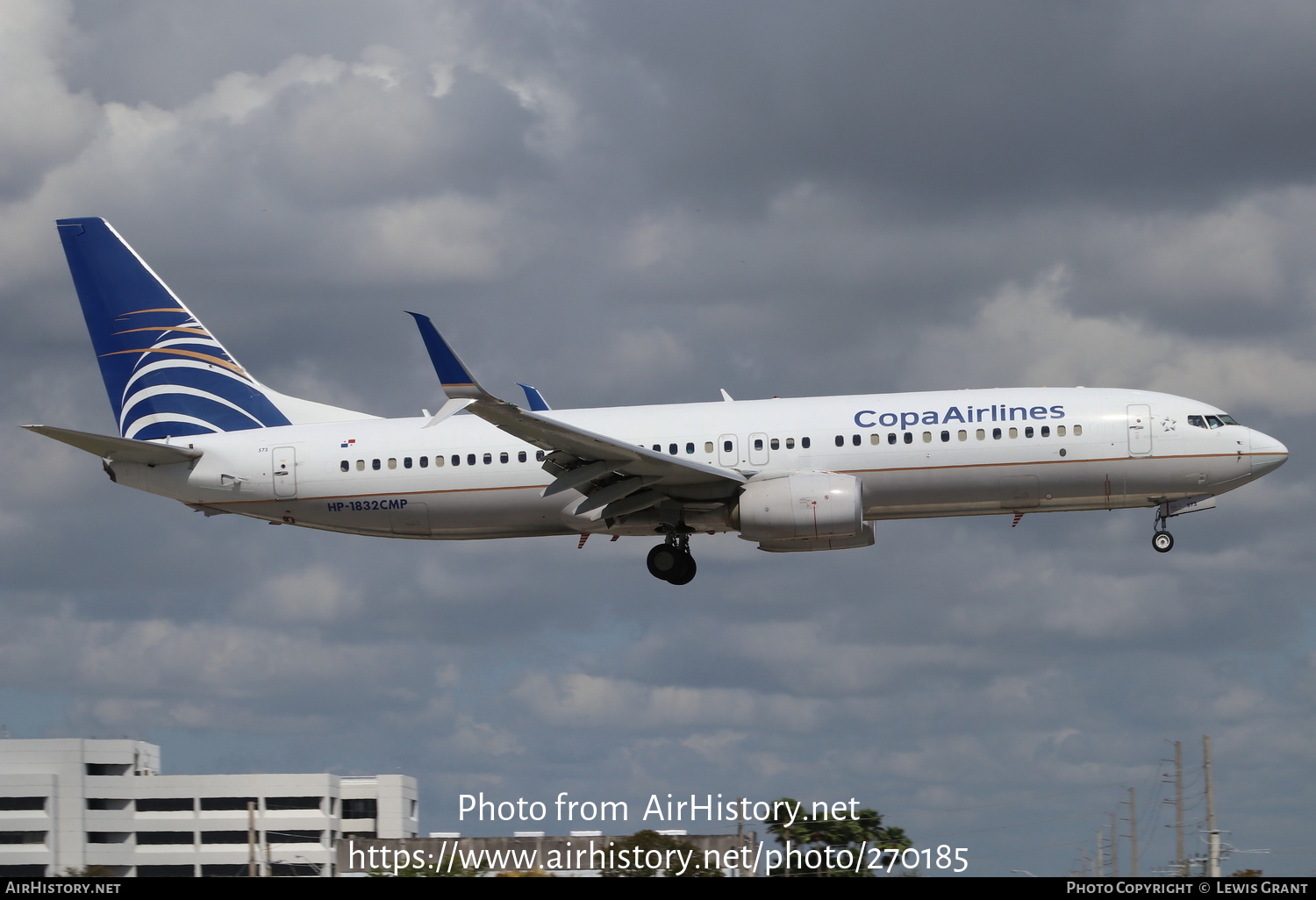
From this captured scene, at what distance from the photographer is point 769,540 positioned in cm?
3928

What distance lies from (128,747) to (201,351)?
10283cm

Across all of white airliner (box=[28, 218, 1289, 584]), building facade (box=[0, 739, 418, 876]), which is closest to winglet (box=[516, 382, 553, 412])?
white airliner (box=[28, 218, 1289, 584])

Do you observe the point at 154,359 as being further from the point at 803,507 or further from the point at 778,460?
the point at 803,507

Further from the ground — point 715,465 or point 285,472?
point 285,472

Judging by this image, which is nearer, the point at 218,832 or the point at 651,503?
the point at 651,503

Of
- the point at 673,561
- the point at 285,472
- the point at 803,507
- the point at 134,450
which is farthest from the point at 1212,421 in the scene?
the point at 134,450

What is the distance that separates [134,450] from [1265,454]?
3108cm

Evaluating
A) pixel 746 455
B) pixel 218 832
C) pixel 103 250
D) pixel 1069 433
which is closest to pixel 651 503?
pixel 746 455

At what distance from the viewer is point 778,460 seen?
1556 inches

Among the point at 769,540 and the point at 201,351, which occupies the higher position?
the point at 201,351
